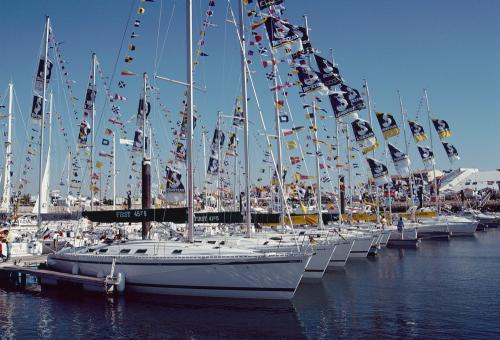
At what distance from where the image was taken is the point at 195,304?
20.8 m

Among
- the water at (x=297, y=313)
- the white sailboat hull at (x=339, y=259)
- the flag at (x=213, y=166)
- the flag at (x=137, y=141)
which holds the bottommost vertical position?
the water at (x=297, y=313)

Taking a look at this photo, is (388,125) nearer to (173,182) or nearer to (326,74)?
(326,74)

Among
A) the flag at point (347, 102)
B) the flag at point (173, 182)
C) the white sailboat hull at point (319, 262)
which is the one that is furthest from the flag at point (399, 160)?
the flag at point (173, 182)

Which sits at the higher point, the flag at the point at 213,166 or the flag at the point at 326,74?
the flag at the point at 326,74

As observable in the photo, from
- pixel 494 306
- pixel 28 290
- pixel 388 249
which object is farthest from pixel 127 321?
pixel 388 249

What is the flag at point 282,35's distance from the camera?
27.8 meters

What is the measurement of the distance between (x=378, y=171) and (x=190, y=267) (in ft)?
83.7

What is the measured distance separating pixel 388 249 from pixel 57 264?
106 feet

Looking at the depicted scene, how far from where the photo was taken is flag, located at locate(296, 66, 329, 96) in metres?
29.6

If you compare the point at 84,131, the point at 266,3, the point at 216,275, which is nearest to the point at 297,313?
the point at 216,275

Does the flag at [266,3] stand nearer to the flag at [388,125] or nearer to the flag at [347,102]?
the flag at [347,102]

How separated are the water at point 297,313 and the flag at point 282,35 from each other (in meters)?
14.3

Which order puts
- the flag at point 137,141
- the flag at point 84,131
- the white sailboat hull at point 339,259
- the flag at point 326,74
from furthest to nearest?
the flag at point 84,131, the flag at point 137,141, the white sailboat hull at point 339,259, the flag at point 326,74

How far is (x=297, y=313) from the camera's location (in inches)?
758
